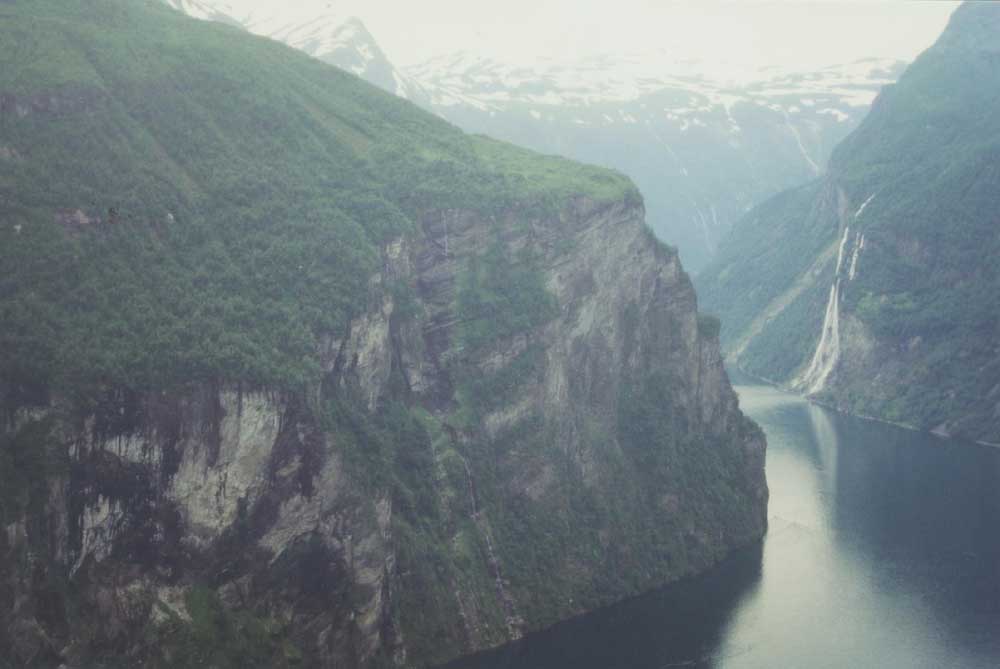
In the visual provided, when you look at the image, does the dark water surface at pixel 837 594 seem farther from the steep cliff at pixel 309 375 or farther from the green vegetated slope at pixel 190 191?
the green vegetated slope at pixel 190 191

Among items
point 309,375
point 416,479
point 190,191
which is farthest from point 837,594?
point 190,191

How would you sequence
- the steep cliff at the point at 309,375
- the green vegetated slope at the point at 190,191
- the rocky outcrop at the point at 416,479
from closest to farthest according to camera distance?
the rocky outcrop at the point at 416,479
the steep cliff at the point at 309,375
the green vegetated slope at the point at 190,191

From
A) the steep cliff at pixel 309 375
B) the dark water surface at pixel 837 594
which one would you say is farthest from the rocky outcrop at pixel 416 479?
the dark water surface at pixel 837 594

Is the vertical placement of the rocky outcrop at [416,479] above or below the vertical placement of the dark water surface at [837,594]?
above

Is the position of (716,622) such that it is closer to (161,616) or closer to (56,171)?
(161,616)

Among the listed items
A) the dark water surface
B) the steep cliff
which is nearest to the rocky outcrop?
the steep cliff
